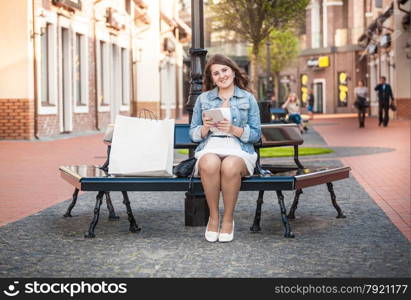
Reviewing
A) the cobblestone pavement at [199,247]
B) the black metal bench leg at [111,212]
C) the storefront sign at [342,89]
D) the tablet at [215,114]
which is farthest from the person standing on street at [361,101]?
the storefront sign at [342,89]

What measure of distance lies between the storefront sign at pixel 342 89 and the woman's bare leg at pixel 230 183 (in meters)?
61.0

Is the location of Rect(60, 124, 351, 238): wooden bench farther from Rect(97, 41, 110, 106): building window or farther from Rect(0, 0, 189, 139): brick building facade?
Rect(97, 41, 110, 106): building window

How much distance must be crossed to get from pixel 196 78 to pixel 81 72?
1869 cm

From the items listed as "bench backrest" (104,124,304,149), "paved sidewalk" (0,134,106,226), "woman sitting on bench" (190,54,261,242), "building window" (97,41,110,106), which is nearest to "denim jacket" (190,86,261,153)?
"woman sitting on bench" (190,54,261,242)

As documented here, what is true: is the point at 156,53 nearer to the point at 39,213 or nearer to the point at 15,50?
the point at 15,50

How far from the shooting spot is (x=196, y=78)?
8.02 meters

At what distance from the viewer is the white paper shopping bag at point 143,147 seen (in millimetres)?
6453

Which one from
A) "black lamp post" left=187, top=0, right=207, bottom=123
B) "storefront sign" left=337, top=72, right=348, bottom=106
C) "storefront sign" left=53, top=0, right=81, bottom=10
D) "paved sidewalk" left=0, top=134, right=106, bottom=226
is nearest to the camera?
"black lamp post" left=187, top=0, right=207, bottom=123

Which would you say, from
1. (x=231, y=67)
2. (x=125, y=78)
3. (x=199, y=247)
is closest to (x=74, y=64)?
(x=125, y=78)

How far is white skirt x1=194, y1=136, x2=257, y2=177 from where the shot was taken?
6.41 metres

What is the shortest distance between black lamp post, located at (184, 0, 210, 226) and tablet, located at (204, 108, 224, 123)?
0.91 m

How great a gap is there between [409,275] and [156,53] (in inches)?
1336

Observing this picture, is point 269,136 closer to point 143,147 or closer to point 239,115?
point 239,115

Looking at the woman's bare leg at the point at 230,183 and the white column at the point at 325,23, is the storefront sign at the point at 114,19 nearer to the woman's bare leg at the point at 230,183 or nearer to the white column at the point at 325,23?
the woman's bare leg at the point at 230,183
